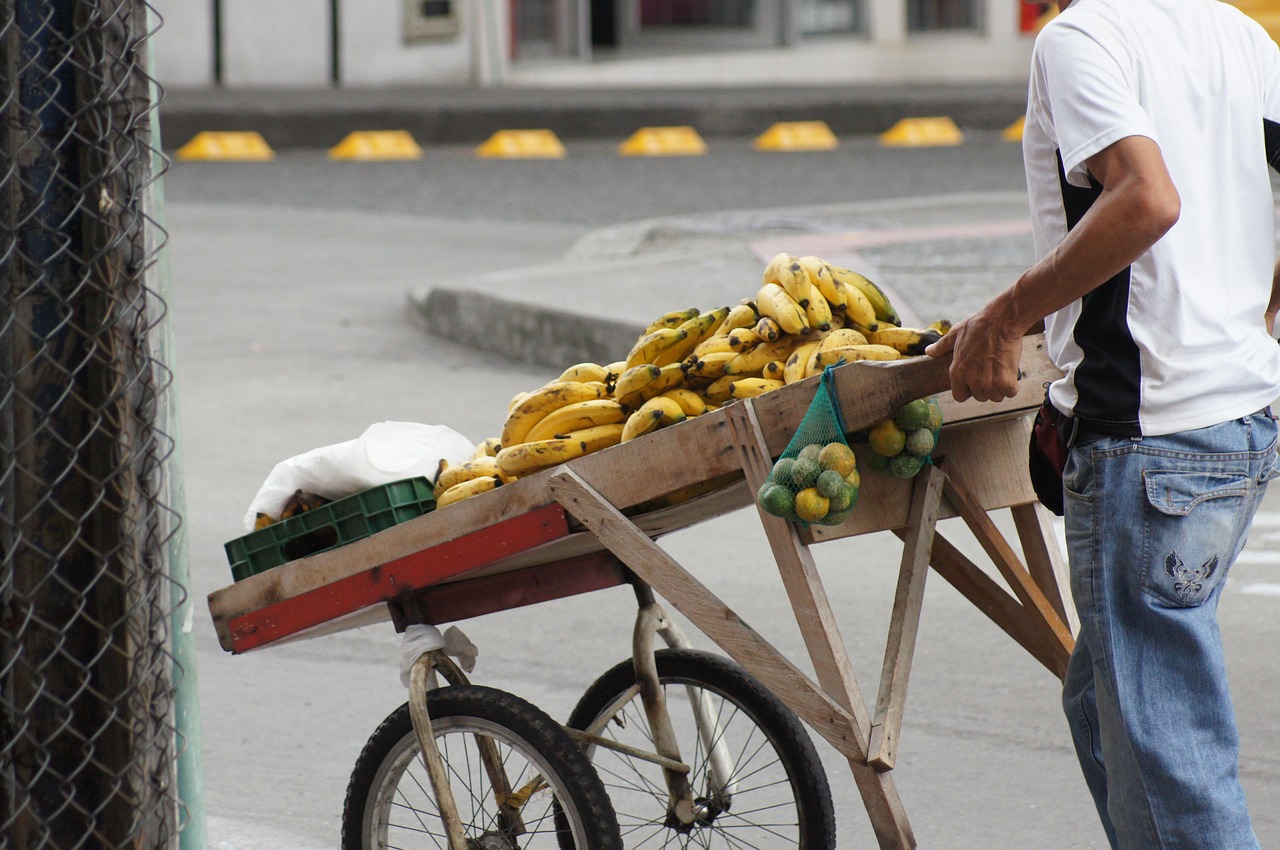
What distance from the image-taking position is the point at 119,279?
9.04 ft

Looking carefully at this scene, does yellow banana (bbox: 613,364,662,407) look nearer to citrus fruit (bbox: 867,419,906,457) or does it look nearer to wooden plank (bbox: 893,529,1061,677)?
citrus fruit (bbox: 867,419,906,457)

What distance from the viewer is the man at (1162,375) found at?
2496mm

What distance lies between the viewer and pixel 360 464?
3289 millimetres

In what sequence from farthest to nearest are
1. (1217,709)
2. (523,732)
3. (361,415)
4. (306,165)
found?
(306,165), (361,415), (523,732), (1217,709)

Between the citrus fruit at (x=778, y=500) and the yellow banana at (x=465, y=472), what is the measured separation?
68 cm

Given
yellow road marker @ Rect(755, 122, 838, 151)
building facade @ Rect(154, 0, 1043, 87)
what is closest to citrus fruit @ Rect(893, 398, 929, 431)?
yellow road marker @ Rect(755, 122, 838, 151)

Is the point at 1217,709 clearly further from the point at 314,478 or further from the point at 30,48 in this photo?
the point at 30,48

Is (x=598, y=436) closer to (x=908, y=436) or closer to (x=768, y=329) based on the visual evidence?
(x=768, y=329)

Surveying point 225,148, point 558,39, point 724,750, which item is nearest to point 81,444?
point 724,750

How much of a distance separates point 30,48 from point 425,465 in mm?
1094

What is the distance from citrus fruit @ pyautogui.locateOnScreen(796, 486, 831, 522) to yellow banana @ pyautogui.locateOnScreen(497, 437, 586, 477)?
1.80 feet

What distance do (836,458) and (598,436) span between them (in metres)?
0.58

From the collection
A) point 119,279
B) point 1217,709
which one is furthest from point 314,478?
point 1217,709

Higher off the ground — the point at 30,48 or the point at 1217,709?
the point at 30,48
